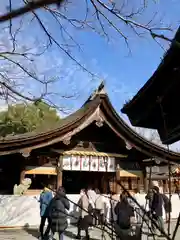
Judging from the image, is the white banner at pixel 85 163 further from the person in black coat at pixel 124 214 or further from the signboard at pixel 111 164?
the person in black coat at pixel 124 214

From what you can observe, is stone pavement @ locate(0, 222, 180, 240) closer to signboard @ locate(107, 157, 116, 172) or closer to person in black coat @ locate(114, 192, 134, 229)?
person in black coat @ locate(114, 192, 134, 229)

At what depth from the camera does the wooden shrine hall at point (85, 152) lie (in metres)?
12.9

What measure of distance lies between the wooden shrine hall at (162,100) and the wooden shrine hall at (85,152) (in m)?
6.90

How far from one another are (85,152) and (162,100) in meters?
8.93

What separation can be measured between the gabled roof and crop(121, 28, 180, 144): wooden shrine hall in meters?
6.46

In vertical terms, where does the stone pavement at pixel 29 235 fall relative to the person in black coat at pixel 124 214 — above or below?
below

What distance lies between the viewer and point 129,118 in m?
6.38

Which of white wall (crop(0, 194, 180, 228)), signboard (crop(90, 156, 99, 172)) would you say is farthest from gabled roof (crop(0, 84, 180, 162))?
white wall (crop(0, 194, 180, 228))

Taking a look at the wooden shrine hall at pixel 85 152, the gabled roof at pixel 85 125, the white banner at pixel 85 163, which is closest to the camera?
the gabled roof at pixel 85 125

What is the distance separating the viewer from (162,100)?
521cm

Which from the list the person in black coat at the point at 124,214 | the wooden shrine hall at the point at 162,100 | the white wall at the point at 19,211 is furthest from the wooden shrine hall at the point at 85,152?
the wooden shrine hall at the point at 162,100

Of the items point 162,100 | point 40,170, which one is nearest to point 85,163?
point 40,170

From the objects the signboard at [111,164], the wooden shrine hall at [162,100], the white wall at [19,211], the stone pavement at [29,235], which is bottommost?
the stone pavement at [29,235]

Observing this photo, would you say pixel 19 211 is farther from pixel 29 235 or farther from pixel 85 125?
pixel 85 125
